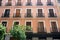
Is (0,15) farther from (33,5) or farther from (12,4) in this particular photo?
(33,5)

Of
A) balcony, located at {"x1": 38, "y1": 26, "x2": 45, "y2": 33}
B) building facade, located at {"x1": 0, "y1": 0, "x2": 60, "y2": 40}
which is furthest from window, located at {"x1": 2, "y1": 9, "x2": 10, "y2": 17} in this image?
balcony, located at {"x1": 38, "y1": 26, "x2": 45, "y2": 33}

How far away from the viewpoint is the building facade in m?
19.0

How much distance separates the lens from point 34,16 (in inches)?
800

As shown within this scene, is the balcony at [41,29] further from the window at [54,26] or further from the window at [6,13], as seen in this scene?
the window at [6,13]

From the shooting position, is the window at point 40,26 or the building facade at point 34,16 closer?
the building facade at point 34,16

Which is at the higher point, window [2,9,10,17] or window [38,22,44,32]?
window [2,9,10,17]

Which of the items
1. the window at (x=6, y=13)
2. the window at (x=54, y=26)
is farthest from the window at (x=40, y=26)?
the window at (x=6, y=13)

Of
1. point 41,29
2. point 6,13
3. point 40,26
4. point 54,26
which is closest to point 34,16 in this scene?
point 40,26

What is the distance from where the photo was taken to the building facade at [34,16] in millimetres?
19000

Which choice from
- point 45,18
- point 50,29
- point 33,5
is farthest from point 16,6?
point 50,29

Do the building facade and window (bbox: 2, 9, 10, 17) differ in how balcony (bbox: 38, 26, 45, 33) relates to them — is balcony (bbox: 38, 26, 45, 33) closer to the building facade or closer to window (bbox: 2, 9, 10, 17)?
the building facade

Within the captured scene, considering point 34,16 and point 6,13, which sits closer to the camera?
point 34,16

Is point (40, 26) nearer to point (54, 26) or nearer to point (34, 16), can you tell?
point (34, 16)

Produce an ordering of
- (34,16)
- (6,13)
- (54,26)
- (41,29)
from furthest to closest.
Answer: (6,13) → (34,16) → (54,26) → (41,29)
